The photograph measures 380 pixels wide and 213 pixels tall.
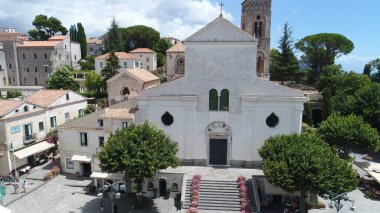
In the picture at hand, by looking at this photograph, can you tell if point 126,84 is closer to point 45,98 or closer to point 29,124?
point 45,98

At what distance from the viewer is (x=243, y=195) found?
2342 centimetres

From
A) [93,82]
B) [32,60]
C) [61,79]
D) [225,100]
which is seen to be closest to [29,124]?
[225,100]

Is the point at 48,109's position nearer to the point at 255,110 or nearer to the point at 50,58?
the point at 255,110

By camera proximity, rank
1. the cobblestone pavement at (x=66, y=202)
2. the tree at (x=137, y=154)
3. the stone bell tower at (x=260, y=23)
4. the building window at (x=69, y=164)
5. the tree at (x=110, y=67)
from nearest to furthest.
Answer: the tree at (x=137, y=154)
the cobblestone pavement at (x=66, y=202)
the building window at (x=69, y=164)
the stone bell tower at (x=260, y=23)
the tree at (x=110, y=67)

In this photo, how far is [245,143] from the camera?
27359 millimetres

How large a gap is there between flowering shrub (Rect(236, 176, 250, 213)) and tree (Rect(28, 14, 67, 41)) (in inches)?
3413

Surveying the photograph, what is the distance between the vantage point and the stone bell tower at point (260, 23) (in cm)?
5105

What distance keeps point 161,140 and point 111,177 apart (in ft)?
21.5

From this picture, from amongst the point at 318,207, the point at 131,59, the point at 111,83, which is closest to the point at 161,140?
the point at 318,207

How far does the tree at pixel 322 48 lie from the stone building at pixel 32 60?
5895 cm

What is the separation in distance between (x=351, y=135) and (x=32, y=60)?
68.5 m

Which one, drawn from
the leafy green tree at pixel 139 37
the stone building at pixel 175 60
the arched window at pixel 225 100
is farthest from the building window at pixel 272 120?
the leafy green tree at pixel 139 37

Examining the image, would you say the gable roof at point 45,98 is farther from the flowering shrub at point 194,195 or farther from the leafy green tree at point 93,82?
the flowering shrub at point 194,195

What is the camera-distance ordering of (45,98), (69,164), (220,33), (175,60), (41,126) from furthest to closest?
(175,60), (45,98), (41,126), (69,164), (220,33)
